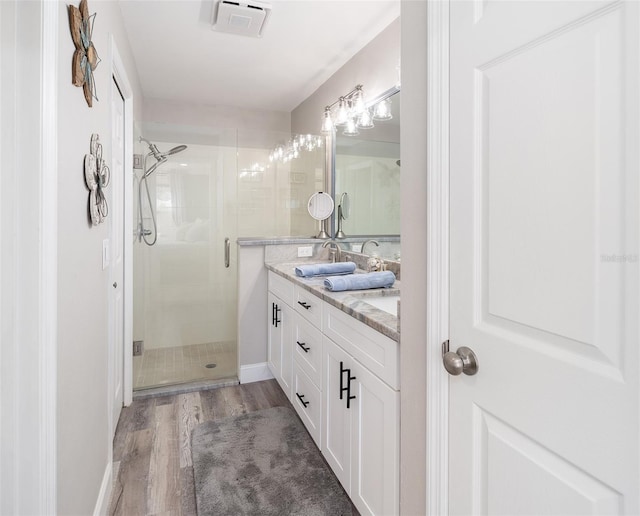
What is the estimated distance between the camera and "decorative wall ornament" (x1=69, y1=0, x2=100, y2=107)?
3.85 feet

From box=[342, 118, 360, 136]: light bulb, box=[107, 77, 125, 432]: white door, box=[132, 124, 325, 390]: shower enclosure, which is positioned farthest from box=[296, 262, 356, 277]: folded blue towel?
box=[107, 77, 125, 432]: white door

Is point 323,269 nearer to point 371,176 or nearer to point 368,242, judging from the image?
point 368,242

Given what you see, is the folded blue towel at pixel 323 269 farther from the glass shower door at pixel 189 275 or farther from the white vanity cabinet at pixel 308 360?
the glass shower door at pixel 189 275

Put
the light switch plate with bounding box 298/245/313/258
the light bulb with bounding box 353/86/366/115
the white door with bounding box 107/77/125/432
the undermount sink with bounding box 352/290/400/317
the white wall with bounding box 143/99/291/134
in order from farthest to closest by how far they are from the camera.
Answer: the white wall with bounding box 143/99/291/134 < the light switch plate with bounding box 298/245/313/258 < the light bulb with bounding box 353/86/366/115 < the white door with bounding box 107/77/125/432 < the undermount sink with bounding box 352/290/400/317

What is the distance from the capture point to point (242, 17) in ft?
7.23

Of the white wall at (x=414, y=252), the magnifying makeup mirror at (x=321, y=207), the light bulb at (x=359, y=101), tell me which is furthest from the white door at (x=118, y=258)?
the white wall at (x=414, y=252)

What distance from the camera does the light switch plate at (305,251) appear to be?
10.1 ft

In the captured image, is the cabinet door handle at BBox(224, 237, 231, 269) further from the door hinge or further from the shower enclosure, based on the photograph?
the door hinge
